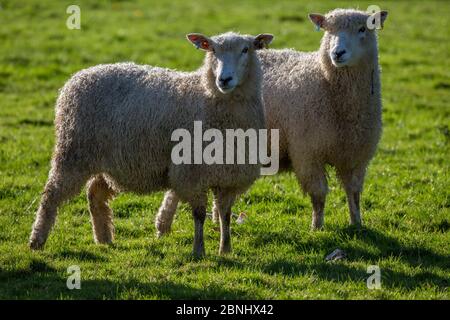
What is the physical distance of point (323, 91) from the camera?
357 inches

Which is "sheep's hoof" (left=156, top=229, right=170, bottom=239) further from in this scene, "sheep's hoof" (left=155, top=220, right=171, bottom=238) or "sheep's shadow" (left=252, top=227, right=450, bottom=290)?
"sheep's shadow" (left=252, top=227, right=450, bottom=290)

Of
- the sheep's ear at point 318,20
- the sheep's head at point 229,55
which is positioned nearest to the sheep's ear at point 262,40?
the sheep's head at point 229,55

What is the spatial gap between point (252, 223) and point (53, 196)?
232cm

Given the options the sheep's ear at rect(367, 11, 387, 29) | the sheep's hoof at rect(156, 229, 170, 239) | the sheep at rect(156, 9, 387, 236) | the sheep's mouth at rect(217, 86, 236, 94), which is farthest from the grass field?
the sheep's ear at rect(367, 11, 387, 29)

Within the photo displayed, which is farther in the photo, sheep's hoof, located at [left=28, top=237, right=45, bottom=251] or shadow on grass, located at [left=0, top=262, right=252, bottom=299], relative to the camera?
sheep's hoof, located at [left=28, top=237, right=45, bottom=251]

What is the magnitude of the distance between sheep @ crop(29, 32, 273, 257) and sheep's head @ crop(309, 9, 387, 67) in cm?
92

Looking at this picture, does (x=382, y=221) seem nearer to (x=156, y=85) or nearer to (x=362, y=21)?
(x=362, y=21)

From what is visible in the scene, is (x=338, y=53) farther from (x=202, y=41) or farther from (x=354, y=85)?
(x=202, y=41)

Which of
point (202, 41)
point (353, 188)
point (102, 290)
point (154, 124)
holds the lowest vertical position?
point (102, 290)

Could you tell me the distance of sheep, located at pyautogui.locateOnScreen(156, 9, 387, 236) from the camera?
888cm

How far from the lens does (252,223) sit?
30.6 feet

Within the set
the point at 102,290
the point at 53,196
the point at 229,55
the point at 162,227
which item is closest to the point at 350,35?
the point at 229,55
